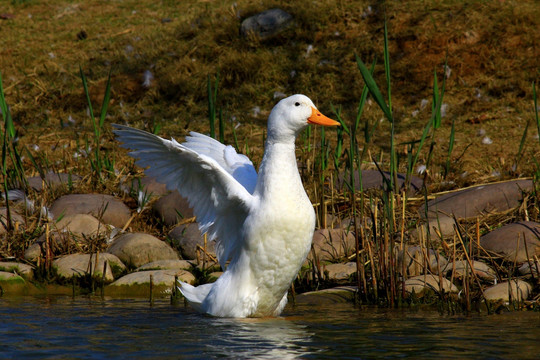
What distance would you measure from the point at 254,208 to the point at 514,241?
2385 mm

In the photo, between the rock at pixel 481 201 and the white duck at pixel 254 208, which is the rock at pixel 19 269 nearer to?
the white duck at pixel 254 208

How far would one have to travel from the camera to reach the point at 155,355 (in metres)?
3.83

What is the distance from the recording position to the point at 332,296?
546 centimetres

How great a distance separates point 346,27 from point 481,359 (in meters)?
8.94

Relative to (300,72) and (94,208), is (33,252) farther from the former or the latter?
(300,72)

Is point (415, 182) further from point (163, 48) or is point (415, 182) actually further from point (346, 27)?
point (163, 48)

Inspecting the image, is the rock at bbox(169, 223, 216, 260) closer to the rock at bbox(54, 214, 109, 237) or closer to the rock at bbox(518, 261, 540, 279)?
the rock at bbox(54, 214, 109, 237)

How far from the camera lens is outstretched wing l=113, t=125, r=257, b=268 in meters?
4.75

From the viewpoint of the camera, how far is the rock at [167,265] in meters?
6.25

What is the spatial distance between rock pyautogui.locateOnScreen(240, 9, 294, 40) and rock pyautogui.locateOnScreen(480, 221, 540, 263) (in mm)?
6850

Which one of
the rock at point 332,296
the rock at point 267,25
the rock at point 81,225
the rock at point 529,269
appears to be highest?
the rock at point 267,25

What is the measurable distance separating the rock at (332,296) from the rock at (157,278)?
3.38 ft

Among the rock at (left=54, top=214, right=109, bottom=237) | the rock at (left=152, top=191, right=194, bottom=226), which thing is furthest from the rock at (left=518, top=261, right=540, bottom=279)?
the rock at (left=54, top=214, right=109, bottom=237)

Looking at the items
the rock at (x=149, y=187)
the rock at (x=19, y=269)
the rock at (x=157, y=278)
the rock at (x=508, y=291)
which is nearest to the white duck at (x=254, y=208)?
the rock at (x=157, y=278)
